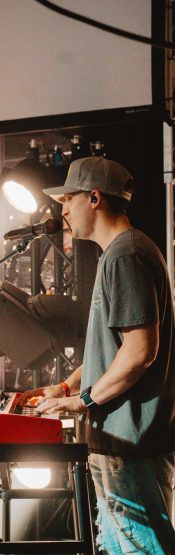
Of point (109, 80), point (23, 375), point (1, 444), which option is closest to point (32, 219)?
point (109, 80)

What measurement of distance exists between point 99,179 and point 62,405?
2.50 feet

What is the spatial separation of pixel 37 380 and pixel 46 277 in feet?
15.9

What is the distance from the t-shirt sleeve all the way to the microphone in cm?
74

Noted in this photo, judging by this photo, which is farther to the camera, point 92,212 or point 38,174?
point 38,174

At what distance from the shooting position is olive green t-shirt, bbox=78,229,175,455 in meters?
1.82

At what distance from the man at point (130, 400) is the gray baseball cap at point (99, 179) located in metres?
0.20

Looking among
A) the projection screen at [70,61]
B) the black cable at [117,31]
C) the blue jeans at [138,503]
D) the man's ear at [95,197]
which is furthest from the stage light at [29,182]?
the black cable at [117,31]

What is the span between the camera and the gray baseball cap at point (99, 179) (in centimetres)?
213

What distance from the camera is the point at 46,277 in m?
9.15

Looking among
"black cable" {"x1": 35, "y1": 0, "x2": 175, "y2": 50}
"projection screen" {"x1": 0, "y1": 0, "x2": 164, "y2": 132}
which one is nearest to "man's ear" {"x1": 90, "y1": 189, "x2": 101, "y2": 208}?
"black cable" {"x1": 35, "y1": 0, "x2": 175, "y2": 50}

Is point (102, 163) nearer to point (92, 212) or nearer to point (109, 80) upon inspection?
point (92, 212)

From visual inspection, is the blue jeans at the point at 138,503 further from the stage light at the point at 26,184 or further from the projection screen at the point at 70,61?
the projection screen at the point at 70,61

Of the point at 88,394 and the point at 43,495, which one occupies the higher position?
the point at 88,394

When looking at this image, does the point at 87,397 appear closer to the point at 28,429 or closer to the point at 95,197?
the point at 28,429
